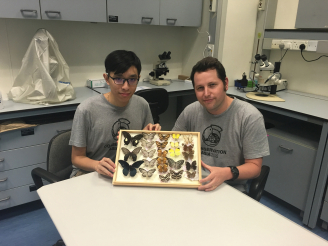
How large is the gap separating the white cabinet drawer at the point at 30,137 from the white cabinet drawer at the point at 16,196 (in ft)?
1.20

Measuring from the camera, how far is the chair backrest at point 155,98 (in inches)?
92.4

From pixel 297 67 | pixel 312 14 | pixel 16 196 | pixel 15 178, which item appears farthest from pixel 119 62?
pixel 297 67

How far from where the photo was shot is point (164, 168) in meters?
1.14

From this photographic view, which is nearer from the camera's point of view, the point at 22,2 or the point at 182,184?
the point at 182,184

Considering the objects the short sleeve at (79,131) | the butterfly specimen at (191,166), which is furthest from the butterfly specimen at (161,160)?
the short sleeve at (79,131)

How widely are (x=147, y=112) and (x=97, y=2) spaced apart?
Answer: 132cm

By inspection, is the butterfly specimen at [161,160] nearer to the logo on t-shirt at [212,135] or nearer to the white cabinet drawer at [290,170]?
the logo on t-shirt at [212,135]

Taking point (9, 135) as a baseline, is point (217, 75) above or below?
above

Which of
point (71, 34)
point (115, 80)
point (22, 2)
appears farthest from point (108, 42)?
point (115, 80)

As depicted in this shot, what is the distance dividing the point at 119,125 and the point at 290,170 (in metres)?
1.53

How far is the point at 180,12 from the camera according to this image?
9.44 feet

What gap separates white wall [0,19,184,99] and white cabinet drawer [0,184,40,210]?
926mm

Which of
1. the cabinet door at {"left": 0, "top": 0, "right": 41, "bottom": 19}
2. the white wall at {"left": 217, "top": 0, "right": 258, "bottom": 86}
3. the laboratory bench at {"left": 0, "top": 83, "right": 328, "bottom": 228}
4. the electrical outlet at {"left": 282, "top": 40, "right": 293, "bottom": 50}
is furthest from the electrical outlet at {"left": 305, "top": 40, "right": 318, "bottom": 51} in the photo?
the cabinet door at {"left": 0, "top": 0, "right": 41, "bottom": 19}

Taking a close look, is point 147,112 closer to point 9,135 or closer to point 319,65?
point 9,135
